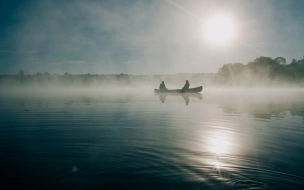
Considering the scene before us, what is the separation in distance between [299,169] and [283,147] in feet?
8.72

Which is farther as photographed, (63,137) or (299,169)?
(63,137)

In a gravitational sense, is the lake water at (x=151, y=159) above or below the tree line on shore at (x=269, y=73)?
below

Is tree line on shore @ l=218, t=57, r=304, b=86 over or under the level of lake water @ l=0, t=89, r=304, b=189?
over

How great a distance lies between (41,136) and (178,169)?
24.7ft

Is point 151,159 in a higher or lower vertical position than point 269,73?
lower

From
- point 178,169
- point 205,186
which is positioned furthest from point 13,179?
point 205,186

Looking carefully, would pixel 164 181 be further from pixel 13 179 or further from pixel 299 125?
pixel 299 125

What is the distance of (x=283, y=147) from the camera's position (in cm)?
930

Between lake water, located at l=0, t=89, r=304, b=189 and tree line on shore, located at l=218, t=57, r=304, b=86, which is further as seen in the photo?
tree line on shore, located at l=218, t=57, r=304, b=86

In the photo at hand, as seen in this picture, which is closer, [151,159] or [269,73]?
[151,159]

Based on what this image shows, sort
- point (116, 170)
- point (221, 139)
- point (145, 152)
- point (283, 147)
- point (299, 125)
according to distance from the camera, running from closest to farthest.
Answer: point (116, 170), point (145, 152), point (283, 147), point (221, 139), point (299, 125)

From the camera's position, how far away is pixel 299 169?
6809 millimetres

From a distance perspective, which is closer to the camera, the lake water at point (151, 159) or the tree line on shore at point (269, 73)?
the lake water at point (151, 159)

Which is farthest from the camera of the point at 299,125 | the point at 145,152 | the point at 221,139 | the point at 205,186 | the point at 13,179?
the point at 299,125
